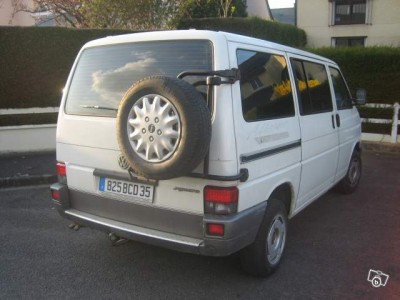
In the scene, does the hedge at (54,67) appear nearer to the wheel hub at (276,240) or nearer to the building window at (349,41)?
the wheel hub at (276,240)

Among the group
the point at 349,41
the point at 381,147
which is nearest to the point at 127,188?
the point at 381,147

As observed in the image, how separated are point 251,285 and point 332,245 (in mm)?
1237

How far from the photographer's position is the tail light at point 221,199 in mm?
3035

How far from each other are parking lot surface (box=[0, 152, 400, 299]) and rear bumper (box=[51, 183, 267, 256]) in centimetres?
46

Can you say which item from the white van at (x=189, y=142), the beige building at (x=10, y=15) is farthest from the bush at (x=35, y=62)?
the beige building at (x=10, y=15)

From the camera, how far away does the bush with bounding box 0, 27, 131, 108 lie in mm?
8422

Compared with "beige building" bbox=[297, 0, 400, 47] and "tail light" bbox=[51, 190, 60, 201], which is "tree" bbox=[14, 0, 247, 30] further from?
"beige building" bbox=[297, 0, 400, 47]

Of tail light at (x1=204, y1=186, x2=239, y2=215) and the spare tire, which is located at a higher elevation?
the spare tire

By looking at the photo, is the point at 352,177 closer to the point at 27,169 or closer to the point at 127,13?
the point at 27,169

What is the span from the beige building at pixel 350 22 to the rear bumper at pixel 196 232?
2175cm

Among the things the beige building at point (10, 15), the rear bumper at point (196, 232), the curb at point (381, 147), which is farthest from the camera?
the beige building at point (10, 15)

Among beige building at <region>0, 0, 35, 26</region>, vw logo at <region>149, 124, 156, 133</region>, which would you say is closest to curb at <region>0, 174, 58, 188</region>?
vw logo at <region>149, 124, 156, 133</region>

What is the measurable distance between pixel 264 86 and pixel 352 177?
3.24 meters

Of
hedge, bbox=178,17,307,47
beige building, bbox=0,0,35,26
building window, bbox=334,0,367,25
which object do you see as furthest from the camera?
building window, bbox=334,0,367,25
